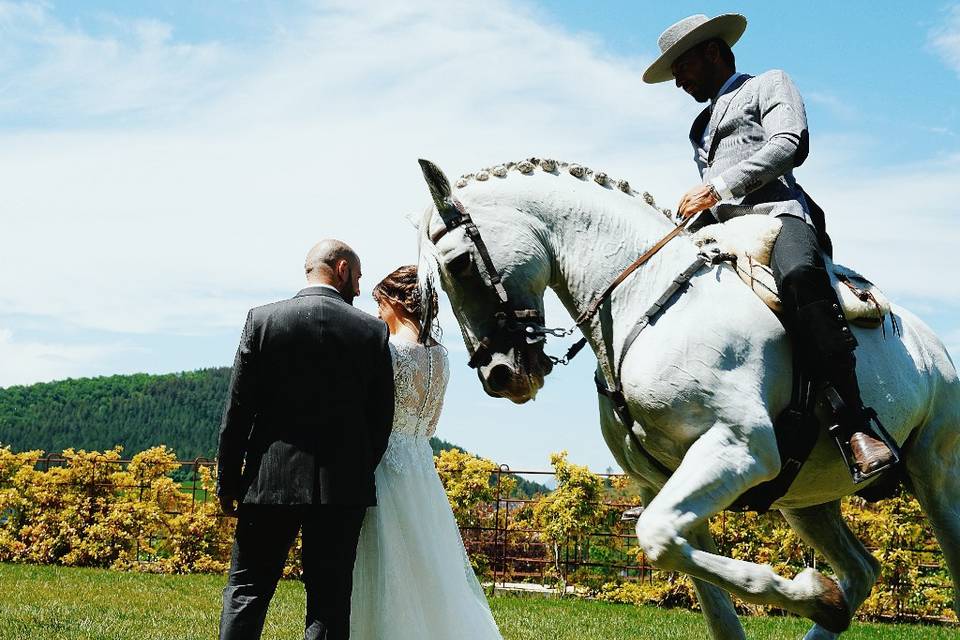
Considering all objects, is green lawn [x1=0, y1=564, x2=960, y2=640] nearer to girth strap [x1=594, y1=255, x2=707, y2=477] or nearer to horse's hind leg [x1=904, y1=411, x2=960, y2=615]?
horse's hind leg [x1=904, y1=411, x2=960, y2=615]

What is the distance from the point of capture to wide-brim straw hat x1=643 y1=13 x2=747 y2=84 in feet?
14.6

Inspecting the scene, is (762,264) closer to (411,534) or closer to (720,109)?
(720,109)

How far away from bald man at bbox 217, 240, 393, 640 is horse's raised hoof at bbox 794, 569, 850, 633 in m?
2.05

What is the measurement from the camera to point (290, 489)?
4.39 meters

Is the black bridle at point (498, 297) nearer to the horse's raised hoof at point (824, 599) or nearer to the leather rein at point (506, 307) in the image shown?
the leather rein at point (506, 307)

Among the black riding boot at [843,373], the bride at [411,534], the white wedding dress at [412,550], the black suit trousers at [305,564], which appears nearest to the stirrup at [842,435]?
the black riding boot at [843,373]

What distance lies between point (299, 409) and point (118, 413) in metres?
46.2

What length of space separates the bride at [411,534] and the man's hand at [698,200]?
1563 mm

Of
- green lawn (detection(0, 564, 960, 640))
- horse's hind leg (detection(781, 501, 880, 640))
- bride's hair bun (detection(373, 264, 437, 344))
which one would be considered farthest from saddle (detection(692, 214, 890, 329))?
green lawn (detection(0, 564, 960, 640))

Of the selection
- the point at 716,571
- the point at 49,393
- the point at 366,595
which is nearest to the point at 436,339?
the point at 366,595

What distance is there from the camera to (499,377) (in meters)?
3.74

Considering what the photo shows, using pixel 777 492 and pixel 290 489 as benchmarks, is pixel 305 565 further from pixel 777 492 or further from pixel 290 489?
pixel 777 492

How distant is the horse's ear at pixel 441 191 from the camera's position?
383 centimetres

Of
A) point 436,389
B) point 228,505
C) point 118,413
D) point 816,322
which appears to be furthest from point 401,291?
point 118,413
